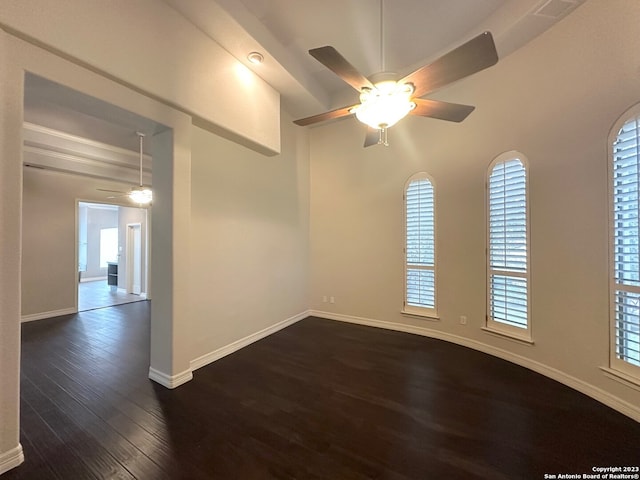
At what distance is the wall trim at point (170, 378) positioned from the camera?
260 cm

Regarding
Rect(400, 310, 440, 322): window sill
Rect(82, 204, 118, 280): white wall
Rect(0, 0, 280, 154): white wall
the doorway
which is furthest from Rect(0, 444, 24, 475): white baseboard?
Rect(82, 204, 118, 280): white wall

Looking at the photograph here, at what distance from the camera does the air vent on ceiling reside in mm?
2459

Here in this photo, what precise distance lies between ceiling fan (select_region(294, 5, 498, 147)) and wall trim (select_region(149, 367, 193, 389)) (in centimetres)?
301

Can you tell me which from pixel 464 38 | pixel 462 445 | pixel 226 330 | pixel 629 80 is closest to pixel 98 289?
pixel 226 330

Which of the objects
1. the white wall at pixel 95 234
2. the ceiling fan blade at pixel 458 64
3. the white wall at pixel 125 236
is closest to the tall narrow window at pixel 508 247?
the ceiling fan blade at pixel 458 64

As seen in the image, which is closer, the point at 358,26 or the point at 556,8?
the point at 556,8

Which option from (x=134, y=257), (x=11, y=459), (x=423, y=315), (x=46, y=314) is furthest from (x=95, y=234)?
(x=423, y=315)

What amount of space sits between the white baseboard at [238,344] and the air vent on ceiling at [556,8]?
492 cm

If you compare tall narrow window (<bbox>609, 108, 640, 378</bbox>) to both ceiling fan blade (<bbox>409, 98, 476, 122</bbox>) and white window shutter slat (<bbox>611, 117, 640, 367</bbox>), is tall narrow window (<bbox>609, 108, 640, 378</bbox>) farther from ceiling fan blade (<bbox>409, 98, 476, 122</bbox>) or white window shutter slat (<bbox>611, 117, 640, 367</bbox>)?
ceiling fan blade (<bbox>409, 98, 476, 122</bbox>)

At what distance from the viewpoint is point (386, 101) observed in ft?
6.42

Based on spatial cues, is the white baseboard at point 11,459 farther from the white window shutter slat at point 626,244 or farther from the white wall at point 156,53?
the white window shutter slat at point 626,244

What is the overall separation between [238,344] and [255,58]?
11.8 feet

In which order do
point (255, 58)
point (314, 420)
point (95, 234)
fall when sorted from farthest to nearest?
point (95, 234) < point (255, 58) < point (314, 420)

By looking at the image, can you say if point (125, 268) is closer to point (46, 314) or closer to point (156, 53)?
point (46, 314)
